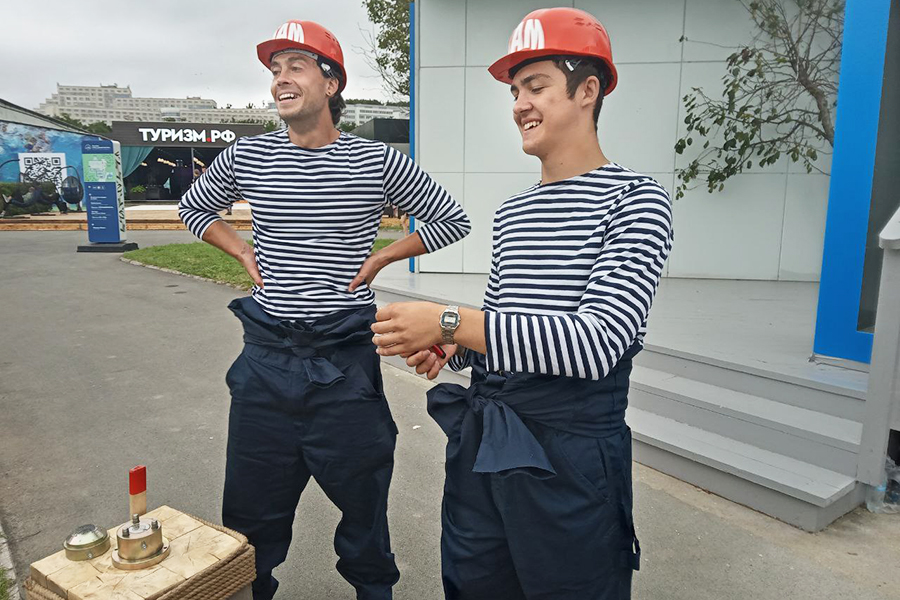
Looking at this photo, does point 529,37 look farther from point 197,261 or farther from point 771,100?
point 197,261

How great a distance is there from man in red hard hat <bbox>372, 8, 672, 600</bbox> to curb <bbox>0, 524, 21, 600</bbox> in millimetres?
2120

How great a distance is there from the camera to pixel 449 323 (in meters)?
1.32

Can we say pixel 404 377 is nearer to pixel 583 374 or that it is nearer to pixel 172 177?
pixel 583 374

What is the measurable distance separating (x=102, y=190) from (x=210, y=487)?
1281cm

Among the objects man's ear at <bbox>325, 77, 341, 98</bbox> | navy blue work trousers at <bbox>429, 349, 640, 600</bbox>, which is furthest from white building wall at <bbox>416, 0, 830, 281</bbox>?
navy blue work trousers at <bbox>429, 349, 640, 600</bbox>

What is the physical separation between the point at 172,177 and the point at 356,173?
3756cm

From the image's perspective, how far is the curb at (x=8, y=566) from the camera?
8.59 ft

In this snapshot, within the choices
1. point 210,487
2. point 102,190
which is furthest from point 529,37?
point 102,190

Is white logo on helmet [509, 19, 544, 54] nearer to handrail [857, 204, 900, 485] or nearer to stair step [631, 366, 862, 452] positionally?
handrail [857, 204, 900, 485]

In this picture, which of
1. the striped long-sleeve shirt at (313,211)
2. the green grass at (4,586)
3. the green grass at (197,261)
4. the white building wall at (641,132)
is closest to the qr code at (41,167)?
the green grass at (197,261)

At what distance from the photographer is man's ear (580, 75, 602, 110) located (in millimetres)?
1512

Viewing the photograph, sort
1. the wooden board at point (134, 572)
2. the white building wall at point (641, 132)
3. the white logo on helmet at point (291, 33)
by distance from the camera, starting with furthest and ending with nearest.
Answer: the white building wall at point (641, 132), the white logo on helmet at point (291, 33), the wooden board at point (134, 572)

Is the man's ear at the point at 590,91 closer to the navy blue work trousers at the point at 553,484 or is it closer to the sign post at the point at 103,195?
the navy blue work trousers at the point at 553,484

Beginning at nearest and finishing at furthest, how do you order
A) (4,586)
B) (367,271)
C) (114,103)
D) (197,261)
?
(367,271), (4,586), (197,261), (114,103)
